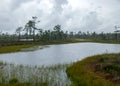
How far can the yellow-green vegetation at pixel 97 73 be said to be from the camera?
19859 millimetres

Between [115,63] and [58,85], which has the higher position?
[115,63]

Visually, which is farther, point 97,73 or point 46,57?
point 46,57

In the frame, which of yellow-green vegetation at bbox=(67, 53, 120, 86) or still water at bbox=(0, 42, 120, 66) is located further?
still water at bbox=(0, 42, 120, 66)

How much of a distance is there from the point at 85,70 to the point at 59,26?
16802 centimetres

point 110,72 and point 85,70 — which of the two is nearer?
point 110,72

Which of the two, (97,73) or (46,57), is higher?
(97,73)

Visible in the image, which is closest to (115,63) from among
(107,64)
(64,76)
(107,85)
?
(107,64)

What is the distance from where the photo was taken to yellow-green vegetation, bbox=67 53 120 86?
1986 cm

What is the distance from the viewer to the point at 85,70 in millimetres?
25266

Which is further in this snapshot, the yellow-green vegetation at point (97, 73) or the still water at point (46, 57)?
the still water at point (46, 57)

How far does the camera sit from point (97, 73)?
24000 mm

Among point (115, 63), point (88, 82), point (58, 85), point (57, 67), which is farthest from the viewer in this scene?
point (57, 67)

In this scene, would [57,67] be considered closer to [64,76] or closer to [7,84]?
[64,76]

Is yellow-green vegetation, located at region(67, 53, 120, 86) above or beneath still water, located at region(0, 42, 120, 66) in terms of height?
above
